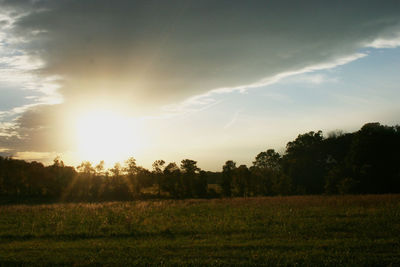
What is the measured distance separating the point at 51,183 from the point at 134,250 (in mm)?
71456

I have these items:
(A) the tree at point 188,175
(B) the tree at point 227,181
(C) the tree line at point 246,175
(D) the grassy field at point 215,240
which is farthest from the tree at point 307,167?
(D) the grassy field at point 215,240

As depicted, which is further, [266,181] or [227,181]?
[227,181]

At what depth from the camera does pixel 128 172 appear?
294 ft

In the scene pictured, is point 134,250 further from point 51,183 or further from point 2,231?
point 51,183

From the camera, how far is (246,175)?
76188 mm

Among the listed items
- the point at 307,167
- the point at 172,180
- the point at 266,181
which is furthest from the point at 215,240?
the point at 172,180

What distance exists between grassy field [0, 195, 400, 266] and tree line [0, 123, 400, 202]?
85.5ft

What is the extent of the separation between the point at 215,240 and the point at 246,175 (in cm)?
6068

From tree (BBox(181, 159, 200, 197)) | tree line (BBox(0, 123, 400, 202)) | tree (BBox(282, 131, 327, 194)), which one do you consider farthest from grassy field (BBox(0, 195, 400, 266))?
tree (BBox(181, 159, 200, 197))

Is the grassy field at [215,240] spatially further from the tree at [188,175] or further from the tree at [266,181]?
the tree at [188,175]

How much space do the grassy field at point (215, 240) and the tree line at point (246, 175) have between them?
26.1 m

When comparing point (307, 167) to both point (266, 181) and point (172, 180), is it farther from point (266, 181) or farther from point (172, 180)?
point (172, 180)

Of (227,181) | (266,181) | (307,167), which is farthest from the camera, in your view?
(227,181)

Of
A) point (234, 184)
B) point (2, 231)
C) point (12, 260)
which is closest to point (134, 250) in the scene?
point (12, 260)
